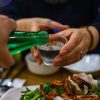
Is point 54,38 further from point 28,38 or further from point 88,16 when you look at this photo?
point 88,16

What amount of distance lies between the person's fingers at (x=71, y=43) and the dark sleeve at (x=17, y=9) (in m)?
0.64

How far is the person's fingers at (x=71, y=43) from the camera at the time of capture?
87cm

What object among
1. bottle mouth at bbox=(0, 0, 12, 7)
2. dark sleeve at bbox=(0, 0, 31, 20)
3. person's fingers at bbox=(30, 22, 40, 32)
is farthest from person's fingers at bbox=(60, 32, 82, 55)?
bottle mouth at bbox=(0, 0, 12, 7)

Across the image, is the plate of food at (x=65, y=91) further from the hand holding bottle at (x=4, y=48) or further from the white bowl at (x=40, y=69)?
the hand holding bottle at (x=4, y=48)

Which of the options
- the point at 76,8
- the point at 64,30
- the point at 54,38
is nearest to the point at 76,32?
the point at 64,30

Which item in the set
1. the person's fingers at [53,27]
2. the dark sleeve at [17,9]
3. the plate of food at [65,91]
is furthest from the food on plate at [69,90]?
the dark sleeve at [17,9]

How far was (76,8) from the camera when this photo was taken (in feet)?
5.37

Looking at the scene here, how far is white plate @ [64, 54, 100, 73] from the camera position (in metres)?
1.20

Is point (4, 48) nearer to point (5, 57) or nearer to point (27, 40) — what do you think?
point (5, 57)

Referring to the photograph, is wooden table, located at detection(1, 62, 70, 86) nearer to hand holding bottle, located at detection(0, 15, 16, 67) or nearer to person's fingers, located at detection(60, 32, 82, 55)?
person's fingers, located at detection(60, 32, 82, 55)

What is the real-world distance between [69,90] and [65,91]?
0.01 m

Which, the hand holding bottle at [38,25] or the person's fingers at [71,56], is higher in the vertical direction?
the hand holding bottle at [38,25]

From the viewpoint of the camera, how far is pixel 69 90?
92 centimetres

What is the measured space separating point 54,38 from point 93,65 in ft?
1.58
